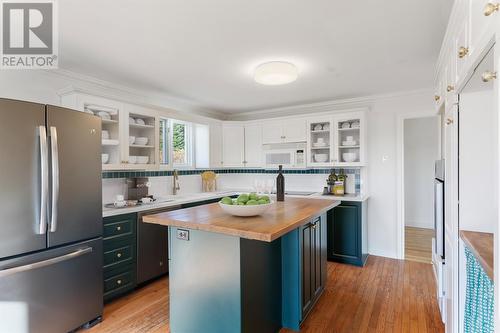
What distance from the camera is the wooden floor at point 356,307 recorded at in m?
2.22

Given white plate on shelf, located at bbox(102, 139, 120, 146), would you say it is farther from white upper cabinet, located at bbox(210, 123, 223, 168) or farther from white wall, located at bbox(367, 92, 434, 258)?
white wall, located at bbox(367, 92, 434, 258)

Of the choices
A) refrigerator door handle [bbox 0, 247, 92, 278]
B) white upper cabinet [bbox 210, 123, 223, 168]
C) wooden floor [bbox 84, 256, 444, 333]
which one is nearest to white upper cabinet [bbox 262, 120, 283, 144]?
white upper cabinet [bbox 210, 123, 223, 168]

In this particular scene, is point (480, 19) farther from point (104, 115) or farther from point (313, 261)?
point (104, 115)

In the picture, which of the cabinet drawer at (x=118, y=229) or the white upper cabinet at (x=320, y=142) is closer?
the cabinet drawer at (x=118, y=229)

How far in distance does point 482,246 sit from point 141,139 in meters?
3.28

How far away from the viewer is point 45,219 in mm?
1919

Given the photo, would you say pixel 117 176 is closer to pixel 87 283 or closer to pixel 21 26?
pixel 87 283

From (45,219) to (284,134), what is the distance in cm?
329

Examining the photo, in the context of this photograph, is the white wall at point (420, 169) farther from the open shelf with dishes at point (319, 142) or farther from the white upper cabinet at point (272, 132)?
the white upper cabinet at point (272, 132)

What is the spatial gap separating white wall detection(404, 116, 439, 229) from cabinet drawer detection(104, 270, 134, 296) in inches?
215

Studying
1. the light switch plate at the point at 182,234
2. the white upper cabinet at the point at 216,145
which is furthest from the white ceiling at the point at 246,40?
A: the light switch plate at the point at 182,234

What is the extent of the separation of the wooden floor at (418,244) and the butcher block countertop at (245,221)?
2645 mm

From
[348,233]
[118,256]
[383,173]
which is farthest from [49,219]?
[383,173]

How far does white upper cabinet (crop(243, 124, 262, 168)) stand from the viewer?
462cm
